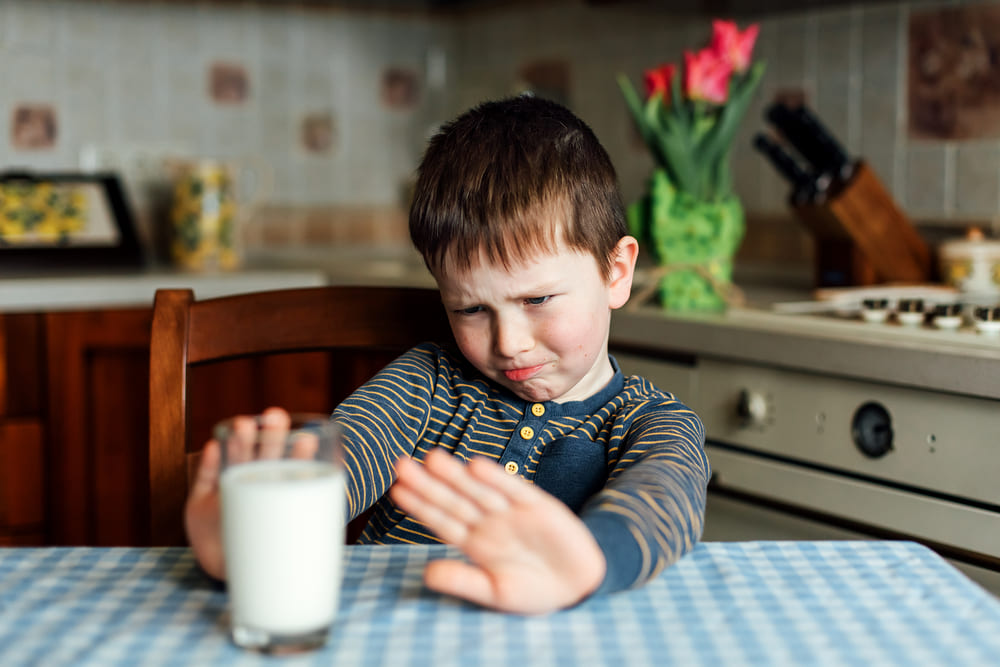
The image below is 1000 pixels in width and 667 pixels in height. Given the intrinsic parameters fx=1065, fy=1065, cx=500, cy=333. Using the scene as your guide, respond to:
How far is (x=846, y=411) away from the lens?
4.51 ft

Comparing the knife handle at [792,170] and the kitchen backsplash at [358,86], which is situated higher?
the kitchen backsplash at [358,86]

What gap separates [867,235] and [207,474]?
1.34 meters

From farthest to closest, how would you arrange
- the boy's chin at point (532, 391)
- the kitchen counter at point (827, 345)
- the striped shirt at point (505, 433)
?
the kitchen counter at point (827, 345) → the boy's chin at point (532, 391) → the striped shirt at point (505, 433)

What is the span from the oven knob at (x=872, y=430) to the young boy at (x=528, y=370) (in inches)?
18.9

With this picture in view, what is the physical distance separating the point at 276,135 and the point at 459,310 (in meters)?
1.87

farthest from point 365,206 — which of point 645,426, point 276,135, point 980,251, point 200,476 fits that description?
point 200,476

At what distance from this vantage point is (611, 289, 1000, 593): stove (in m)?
1.24

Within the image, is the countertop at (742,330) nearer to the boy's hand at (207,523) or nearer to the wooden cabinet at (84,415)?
the wooden cabinet at (84,415)

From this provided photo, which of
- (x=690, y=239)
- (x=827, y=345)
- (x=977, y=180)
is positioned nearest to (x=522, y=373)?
(x=827, y=345)

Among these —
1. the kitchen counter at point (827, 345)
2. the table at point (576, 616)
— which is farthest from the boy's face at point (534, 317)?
the kitchen counter at point (827, 345)

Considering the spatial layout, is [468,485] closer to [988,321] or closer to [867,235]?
[988,321]

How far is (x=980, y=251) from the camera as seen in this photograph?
5.23 ft

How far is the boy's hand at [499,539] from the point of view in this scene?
58 cm

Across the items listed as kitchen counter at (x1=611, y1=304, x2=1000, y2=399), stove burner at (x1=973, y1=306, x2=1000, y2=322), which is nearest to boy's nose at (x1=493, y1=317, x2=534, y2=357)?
kitchen counter at (x1=611, y1=304, x2=1000, y2=399)
